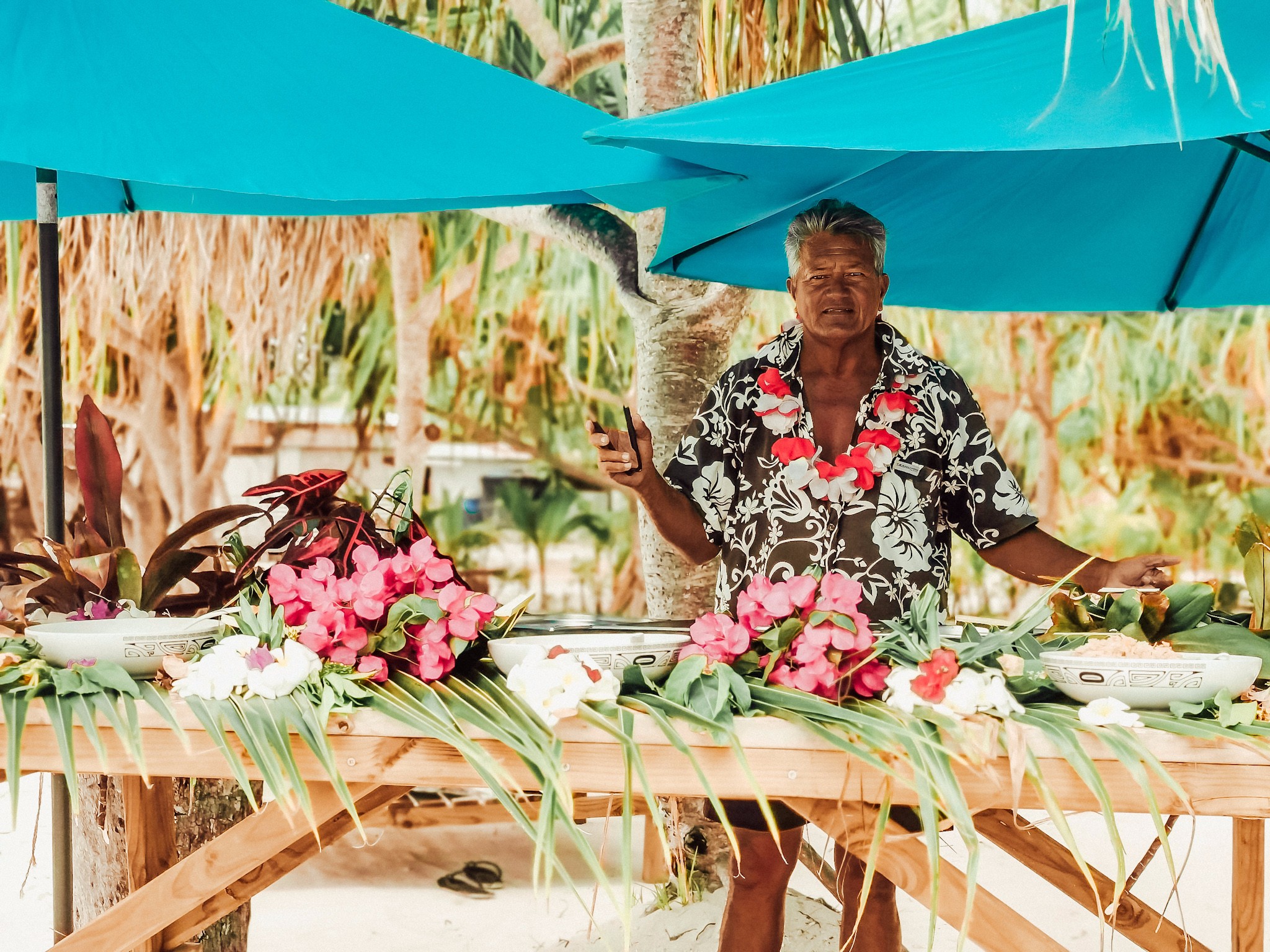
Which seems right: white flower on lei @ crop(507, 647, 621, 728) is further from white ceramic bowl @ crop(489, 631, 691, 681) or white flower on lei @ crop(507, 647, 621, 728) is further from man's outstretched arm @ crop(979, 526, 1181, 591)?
man's outstretched arm @ crop(979, 526, 1181, 591)

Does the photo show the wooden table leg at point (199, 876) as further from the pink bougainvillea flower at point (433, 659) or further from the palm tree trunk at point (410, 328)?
the palm tree trunk at point (410, 328)

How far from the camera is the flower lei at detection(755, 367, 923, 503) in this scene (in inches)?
75.3

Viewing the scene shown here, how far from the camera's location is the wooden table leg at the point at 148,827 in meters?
2.03

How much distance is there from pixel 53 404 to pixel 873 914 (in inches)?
69.5

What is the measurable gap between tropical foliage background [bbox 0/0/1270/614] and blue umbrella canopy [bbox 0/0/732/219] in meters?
2.03

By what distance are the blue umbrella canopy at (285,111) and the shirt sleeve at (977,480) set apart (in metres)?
0.59

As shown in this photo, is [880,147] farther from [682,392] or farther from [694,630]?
[682,392]

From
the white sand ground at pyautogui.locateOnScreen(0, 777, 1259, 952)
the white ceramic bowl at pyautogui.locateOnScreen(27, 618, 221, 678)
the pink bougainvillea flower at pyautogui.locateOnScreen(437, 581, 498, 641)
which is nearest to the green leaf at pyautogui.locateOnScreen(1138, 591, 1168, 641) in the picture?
the pink bougainvillea flower at pyautogui.locateOnScreen(437, 581, 498, 641)

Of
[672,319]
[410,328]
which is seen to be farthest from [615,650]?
[410,328]

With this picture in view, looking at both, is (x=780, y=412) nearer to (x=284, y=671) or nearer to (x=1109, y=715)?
(x=1109, y=715)

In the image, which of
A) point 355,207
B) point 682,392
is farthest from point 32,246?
point 682,392

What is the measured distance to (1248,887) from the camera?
1875 mm

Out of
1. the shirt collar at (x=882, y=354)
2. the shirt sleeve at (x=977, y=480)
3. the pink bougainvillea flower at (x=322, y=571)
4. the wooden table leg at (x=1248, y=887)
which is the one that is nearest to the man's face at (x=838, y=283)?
the shirt collar at (x=882, y=354)

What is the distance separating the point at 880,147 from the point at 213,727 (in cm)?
106
